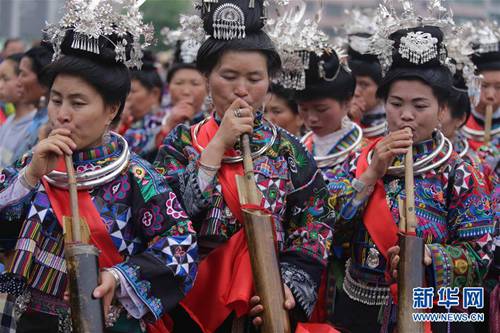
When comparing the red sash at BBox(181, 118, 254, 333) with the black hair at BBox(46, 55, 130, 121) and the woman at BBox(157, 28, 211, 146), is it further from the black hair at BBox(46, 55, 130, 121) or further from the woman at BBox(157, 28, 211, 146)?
the woman at BBox(157, 28, 211, 146)

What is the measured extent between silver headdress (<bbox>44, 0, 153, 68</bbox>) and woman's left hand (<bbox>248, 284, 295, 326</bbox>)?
1.15 meters

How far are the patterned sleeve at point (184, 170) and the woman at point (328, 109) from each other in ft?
4.82

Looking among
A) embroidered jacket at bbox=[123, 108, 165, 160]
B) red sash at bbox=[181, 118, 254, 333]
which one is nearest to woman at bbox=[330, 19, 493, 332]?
red sash at bbox=[181, 118, 254, 333]

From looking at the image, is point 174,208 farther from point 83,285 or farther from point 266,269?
point 83,285

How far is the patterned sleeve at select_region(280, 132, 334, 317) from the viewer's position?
404 centimetres

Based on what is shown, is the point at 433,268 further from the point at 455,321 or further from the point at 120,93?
the point at 120,93

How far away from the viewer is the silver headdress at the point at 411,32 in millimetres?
4547

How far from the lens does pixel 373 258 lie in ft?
14.8

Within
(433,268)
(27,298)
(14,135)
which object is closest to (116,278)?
(27,298)

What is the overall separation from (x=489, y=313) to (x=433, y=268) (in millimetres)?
884

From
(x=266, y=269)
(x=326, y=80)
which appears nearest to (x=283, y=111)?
(x=326, y=80)

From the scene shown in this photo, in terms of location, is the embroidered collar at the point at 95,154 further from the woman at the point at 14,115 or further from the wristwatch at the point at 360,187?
the woman at the point at 14,115

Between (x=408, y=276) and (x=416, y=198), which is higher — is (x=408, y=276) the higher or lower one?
the lower one

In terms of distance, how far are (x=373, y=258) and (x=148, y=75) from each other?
16.9 feet
